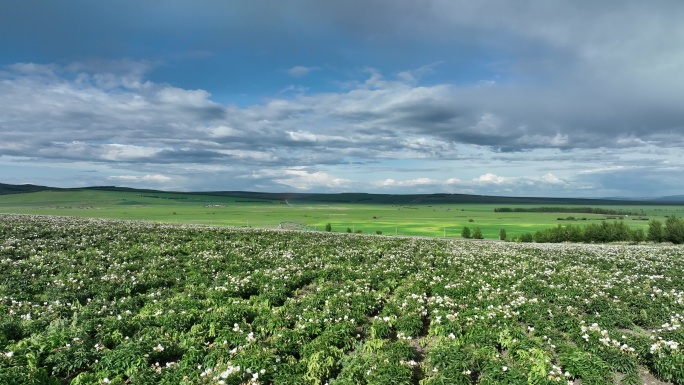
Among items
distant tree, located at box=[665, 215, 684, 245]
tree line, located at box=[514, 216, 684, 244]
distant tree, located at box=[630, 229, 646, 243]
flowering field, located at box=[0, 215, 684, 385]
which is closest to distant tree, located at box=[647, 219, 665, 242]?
tree line, located at box=[514, 216, 684, 244]

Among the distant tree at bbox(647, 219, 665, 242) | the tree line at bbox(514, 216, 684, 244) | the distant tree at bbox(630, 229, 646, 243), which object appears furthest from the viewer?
the distant tree at bbox(630, 229, 646, 243)

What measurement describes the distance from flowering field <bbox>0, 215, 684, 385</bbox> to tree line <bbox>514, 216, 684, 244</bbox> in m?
58.9

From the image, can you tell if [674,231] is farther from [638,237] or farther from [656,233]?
[638,237]

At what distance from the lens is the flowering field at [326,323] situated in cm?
1170

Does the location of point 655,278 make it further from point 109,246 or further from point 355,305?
point 109,246

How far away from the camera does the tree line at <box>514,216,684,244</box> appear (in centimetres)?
8162

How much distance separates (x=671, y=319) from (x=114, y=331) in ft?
72.4

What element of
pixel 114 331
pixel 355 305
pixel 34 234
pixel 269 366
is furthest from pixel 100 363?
pixel 34 234

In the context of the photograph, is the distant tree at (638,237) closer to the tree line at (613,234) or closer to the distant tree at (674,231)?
the tree line at (613,234)

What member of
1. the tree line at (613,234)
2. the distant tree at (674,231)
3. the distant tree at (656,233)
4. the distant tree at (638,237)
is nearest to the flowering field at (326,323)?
the tree line at (613,234)

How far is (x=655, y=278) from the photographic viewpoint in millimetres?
26703

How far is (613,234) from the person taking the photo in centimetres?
8400

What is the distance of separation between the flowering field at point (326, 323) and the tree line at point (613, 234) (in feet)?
193

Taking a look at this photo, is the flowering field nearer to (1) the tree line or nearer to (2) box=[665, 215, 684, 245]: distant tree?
(1) the tree line
